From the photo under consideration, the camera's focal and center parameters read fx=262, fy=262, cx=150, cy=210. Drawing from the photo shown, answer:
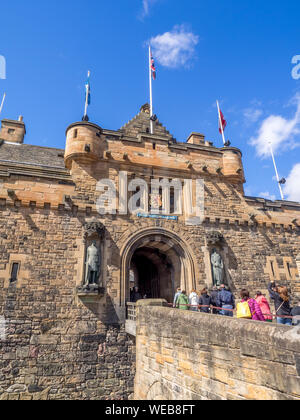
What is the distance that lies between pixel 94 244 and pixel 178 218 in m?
4.21

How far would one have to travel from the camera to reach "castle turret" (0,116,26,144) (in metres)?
18.6

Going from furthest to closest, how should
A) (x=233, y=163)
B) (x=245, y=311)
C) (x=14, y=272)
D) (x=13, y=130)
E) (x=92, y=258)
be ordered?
(x=13, y=130) < (x=233, y=163) < (x=92, y=258) < (x=14, y=272) < (x=245, y=311)

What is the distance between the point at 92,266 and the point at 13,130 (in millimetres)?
14058

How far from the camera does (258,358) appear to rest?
12.1 ft

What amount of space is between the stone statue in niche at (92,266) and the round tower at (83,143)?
4.15 metres

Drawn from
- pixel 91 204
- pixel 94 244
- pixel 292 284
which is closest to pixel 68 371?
pixel 94 244

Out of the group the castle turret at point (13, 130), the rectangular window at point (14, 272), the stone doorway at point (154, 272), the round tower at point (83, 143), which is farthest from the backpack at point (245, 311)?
the castle turret at point (13, 130)

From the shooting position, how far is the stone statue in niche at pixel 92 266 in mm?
9977

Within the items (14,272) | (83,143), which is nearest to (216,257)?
(83,143)

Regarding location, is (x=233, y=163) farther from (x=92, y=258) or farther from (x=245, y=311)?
(x=245, y=311)

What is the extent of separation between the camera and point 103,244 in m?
10.9

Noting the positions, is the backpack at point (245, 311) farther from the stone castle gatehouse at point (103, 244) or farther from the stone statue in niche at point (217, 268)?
the stone statue in niche at point (217, 268)

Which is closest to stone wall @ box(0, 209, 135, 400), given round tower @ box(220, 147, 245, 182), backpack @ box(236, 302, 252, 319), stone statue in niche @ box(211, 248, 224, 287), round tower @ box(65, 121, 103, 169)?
round tower @ box(65, 121, 103, 169)
